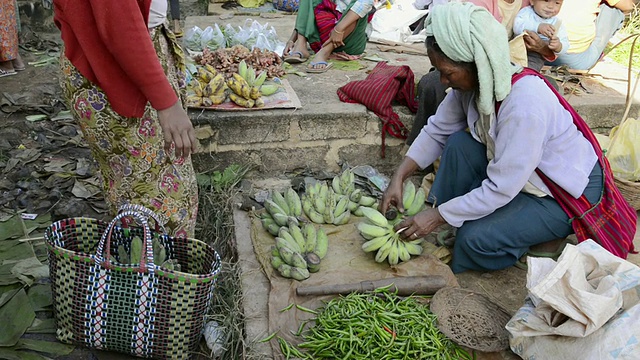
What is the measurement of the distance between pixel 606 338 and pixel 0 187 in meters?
3.77


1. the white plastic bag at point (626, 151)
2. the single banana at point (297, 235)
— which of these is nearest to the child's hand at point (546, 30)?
the white plastic bag at point (626, 151)

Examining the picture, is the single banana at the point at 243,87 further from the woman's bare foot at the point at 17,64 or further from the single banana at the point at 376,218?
the woman's bare foot at the point at 17,64

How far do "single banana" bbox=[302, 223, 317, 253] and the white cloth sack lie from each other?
1.08 metres

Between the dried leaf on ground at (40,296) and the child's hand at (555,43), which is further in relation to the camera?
the child's hand at (555,43)

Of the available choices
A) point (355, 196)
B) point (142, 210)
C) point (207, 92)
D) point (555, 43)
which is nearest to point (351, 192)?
point (355, 196)

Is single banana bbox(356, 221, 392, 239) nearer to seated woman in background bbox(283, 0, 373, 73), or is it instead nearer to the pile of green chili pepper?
the pile of green chili pepper

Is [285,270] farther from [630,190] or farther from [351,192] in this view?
[630,190]

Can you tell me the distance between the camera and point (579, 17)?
4.38 metres

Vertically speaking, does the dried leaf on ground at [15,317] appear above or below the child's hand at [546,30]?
below

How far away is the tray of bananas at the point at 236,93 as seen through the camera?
3.78 metres

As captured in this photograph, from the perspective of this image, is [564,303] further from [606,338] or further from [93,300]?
[93,300]

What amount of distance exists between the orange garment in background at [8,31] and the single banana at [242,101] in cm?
310

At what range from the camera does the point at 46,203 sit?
11.8 ft

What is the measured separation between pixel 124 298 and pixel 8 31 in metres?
4.54
